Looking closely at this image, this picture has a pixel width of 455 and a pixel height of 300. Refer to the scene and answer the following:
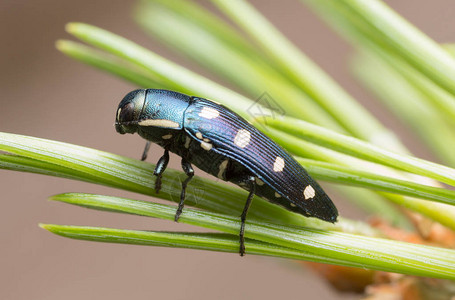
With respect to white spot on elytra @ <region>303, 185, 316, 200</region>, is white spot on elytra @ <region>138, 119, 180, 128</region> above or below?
above

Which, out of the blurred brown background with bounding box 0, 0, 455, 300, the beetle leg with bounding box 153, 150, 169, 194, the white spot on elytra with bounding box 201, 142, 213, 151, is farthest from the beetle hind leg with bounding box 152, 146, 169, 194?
the blurred brown background with bounding box 0, 0, 455, 300

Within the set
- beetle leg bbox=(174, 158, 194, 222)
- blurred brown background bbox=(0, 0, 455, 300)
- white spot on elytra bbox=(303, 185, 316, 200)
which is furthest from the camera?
blurred brown background bbox=(0, 0, 455, 300)

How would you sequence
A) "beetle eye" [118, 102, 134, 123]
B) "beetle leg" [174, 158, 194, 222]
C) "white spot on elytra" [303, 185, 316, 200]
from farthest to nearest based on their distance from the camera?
"beetle eye" [118, 102, 134, 123] → "white spot on elytra" [303, 185, 316, 200] → "beetle leg" [174, 158, 194, 222]

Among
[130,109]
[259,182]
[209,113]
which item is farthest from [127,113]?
[259,182]

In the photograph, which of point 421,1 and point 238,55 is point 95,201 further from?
point 421,1

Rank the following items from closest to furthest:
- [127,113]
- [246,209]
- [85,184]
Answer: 1. [246,209]
2. [127,113]
3. [85,184]

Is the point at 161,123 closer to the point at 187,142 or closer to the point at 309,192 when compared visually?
the point at 187,142

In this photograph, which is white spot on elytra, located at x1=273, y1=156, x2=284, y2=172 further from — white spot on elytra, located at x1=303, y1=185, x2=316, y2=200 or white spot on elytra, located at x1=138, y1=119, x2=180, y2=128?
white spot on elytra, located at x1=138, y1=119, x2=180, y2=128
